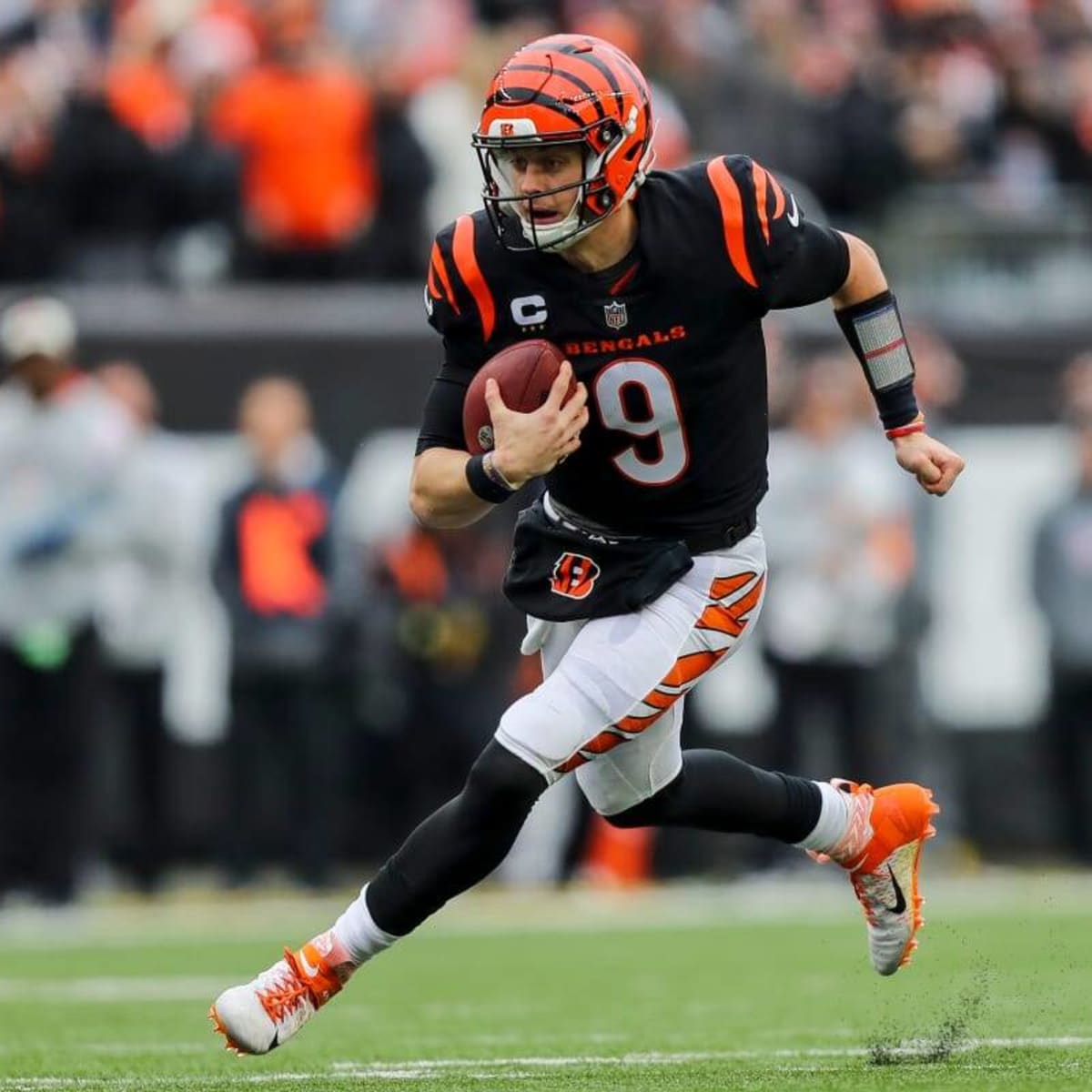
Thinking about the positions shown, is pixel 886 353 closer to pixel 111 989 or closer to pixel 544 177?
pixel 544 177

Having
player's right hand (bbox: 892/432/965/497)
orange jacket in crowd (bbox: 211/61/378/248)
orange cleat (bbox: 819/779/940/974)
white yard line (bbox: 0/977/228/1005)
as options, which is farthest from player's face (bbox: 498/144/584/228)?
orange jacket in crowd (bbox: 211/61/378/248)

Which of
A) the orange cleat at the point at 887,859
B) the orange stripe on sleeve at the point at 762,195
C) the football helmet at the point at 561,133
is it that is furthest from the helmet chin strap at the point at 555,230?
the orange cleat at the point at 887,859

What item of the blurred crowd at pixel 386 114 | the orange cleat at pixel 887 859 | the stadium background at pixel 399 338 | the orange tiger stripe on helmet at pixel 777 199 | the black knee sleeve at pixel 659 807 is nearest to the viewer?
the orange tiger stripe on helmet at pixel 777 199

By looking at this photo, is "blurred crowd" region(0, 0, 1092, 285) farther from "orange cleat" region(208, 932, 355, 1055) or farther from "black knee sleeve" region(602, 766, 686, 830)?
"orange cleat" region(208, 932, 355, 1055)

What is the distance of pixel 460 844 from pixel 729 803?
0.77 metres

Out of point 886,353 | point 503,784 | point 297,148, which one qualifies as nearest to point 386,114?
point 297,148

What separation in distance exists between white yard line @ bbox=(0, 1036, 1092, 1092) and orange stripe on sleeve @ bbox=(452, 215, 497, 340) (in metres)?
1.47

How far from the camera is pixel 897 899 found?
585cm

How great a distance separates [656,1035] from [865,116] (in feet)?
25.2

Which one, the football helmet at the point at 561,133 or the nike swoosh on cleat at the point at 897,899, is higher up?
the football helmet at the point at 561,133

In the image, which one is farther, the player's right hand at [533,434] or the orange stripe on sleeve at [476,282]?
the orange stripe on sleeve at [476,282]

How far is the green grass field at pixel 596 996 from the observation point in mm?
5289

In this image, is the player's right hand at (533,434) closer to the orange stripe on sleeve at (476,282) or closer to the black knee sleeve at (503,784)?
the orange stripe on sleeve at (476,282)

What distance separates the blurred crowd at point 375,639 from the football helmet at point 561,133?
16.8 feet
